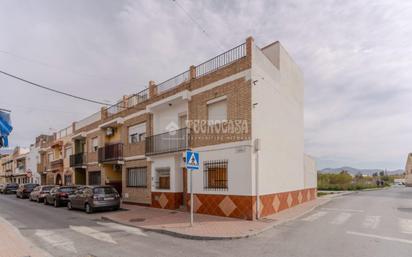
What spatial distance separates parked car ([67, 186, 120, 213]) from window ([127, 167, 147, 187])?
294 cm

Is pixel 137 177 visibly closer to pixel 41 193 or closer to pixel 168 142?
pixel 168 142

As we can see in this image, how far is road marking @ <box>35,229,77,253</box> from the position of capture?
8609 millimetres

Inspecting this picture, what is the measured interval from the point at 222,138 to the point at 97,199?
8.07 meters

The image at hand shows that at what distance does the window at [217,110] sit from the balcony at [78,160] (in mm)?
17731

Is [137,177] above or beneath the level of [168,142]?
beneath

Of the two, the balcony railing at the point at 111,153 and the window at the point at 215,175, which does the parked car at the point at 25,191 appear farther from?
the window at the point at 215,175

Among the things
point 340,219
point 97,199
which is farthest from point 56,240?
point 340,219

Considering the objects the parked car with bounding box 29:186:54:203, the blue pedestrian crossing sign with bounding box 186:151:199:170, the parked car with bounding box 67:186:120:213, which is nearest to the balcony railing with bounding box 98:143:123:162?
the parked car with bounding box 67:186:120:213

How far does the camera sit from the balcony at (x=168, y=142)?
52.9ft

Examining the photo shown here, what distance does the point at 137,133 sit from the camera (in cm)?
2111

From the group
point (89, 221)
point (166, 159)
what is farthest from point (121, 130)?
point (89, 221)

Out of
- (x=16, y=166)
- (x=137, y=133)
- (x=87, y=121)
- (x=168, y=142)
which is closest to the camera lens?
(x=168, y=142)

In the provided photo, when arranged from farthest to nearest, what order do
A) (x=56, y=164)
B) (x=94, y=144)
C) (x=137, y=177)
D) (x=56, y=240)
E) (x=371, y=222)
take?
(x=56, y=164) < (x=94, y=144) < (x=137, y=177) < (x=371, y=222) < (x=56, y=240)

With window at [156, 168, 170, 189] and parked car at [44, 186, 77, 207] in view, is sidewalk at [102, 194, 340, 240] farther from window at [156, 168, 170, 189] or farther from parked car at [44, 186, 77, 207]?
parked car at [44, 186, 77, 207]
